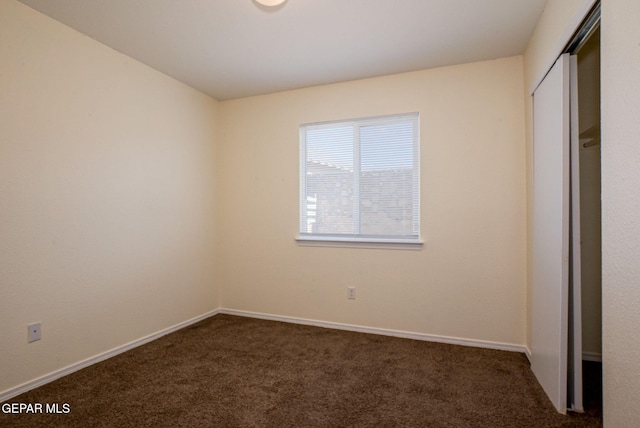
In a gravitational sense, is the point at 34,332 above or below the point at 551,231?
below

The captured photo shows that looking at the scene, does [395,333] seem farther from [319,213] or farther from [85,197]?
[85,197]

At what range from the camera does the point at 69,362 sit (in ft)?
7.87

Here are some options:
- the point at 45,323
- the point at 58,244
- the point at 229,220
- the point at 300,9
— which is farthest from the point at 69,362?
the point at 300,9

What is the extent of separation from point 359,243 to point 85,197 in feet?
7.64

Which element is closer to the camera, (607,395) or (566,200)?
(607,395)

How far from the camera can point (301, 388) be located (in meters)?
2.20

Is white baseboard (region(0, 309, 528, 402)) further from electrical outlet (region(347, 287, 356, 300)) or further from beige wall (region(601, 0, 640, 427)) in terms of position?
beige wall (region(601, 0, 640, 427))

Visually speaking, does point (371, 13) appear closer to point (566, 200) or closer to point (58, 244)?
point (566, 200)

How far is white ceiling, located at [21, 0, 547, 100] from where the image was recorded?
2160mm

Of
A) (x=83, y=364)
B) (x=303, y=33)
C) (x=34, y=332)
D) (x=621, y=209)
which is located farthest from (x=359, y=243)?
(x=34, y=332)

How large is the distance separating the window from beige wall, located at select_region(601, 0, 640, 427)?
72.1 inches

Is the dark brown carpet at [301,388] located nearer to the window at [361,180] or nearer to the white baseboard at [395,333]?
the white baseboard at [395,333]

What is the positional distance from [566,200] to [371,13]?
1.67m

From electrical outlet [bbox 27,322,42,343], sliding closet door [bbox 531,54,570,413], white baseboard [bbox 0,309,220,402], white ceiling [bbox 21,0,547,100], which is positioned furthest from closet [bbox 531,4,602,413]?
electrical outlet [bbox 27,322,42,343]
